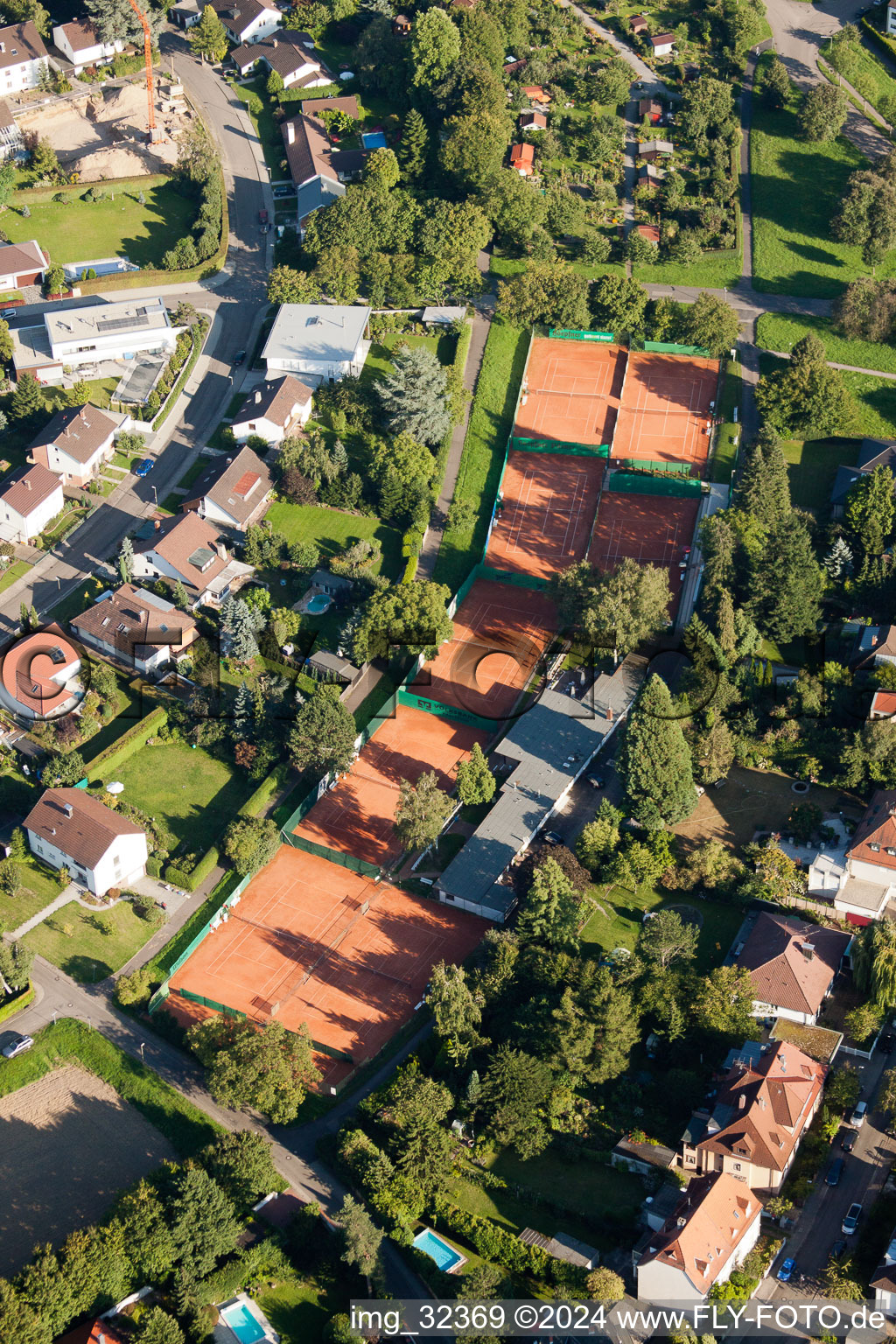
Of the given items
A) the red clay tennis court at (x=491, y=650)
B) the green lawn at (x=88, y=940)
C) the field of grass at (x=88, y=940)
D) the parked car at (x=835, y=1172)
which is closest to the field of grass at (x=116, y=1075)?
the field of grass at (x=88, y=940)

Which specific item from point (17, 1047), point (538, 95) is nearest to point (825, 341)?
point (538, 95)

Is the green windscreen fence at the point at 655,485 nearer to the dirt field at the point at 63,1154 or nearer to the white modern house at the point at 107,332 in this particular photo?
the white modern house at the point at 107,332

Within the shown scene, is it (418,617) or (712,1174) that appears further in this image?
(418,617)

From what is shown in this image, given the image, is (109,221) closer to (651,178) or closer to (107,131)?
(107,131)

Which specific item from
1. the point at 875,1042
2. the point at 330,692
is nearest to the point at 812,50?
the point at 330,692

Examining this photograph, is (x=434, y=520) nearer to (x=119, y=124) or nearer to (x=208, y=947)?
(x=208, y=947)

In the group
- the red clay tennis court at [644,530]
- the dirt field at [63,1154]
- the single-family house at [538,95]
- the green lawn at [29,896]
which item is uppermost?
the single-family house at [538,95]
